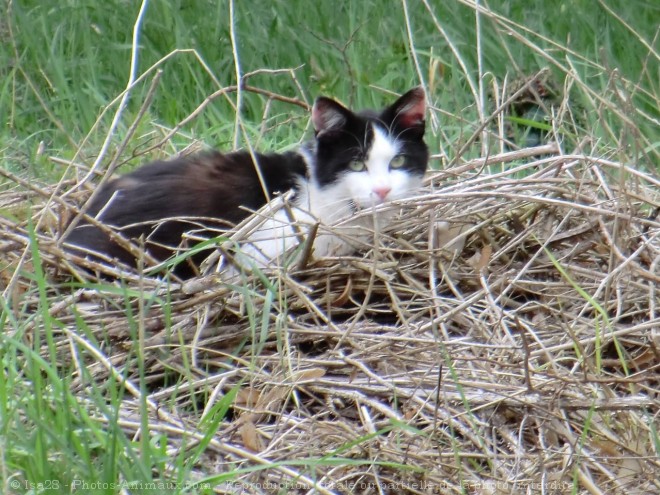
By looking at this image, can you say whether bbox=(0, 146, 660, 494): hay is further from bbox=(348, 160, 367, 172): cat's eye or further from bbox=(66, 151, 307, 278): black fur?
bbox=(348, 160, 367, 172): cat's eye

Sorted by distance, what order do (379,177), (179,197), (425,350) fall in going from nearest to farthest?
(425,350)
(179,197)
(379,177)

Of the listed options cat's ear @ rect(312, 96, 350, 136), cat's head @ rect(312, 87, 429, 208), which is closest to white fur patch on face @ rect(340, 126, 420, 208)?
cat's head @ rect(312, 87, 429, 208)

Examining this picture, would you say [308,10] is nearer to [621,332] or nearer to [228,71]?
[228,71]

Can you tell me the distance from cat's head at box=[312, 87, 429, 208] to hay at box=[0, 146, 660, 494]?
0.35 meters

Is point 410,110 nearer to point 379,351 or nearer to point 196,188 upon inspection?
point 196,188

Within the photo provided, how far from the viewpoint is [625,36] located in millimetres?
4871

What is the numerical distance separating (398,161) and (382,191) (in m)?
0.19

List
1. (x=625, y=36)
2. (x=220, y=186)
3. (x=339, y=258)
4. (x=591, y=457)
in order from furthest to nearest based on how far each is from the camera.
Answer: (x=625, y=36)
(x=220, y=186)
(x=339, y=258)
(x=591, y=457)

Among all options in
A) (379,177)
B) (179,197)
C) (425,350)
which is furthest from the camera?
(379,177)

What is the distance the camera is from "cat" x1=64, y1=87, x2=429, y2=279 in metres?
3.04

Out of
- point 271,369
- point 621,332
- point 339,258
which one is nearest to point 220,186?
point 339,258

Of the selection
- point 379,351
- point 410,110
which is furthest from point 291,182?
point 379,351

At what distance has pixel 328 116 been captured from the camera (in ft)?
10.5

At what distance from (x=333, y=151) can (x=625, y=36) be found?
2253 mm
